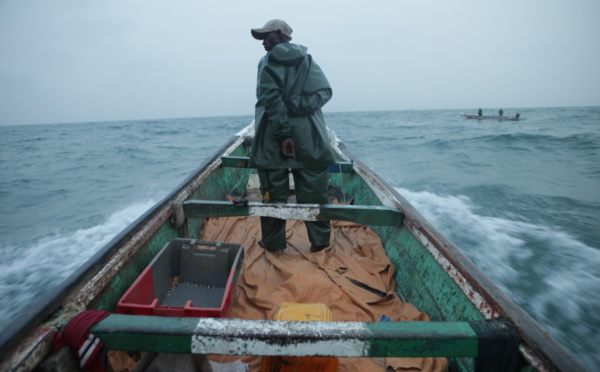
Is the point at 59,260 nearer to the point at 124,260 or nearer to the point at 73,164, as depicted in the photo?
the point at 124,260

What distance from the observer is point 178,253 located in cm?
241

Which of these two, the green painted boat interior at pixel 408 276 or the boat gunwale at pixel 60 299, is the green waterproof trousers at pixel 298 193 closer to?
the green painted boat interior at pixel 408 276

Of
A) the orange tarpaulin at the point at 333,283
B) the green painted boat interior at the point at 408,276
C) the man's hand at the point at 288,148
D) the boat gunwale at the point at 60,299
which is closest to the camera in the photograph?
the boat gunwale at the point at 60,299

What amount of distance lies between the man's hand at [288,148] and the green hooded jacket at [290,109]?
3cm

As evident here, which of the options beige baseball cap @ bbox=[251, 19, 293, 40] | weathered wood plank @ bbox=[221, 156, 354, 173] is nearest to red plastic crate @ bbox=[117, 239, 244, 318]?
weathered wood plank @ bbox=[221, 156, 354, 173]

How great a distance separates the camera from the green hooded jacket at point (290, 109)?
2.35 metres

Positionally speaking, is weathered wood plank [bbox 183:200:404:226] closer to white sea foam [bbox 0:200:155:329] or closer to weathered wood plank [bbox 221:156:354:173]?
weathered wood plank [bbox 221:156:354:173]

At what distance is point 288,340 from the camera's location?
111 centimetres

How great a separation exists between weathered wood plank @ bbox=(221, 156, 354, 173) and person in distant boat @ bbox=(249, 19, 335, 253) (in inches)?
36.3

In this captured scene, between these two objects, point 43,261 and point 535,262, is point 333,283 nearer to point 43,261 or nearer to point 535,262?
point 535,262

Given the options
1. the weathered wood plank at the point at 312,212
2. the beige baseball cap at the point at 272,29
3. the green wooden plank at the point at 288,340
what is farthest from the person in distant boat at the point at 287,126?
the green wooden plank at the point at 288,340

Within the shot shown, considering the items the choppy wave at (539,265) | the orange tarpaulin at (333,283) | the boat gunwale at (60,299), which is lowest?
the choppy wave at (539,265)

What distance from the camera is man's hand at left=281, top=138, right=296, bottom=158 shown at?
256cm

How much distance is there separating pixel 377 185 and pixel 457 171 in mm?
9823
